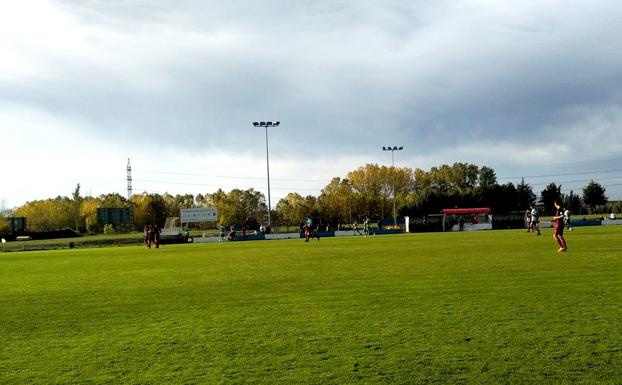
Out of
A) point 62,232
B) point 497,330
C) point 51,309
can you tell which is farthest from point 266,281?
point 62,232

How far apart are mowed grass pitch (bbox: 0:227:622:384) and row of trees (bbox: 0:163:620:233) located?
328ft

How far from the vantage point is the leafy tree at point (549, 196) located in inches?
5281

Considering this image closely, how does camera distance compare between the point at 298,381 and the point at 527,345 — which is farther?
the point at 527,345

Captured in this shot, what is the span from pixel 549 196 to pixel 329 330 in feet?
466

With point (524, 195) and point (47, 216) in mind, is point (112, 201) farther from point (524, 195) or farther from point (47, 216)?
point (524, 195)

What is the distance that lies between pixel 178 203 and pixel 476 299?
147588 mm

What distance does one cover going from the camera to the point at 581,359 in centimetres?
591

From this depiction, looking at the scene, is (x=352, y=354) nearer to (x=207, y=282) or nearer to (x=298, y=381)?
(x=298, y=381)

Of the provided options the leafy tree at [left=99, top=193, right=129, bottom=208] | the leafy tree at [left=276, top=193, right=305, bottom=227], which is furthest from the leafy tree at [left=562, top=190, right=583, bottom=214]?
the leafy tree at [left=99, top=193, right=129, bottom=208]

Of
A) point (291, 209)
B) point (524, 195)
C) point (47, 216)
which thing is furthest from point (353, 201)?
point (47, 216)

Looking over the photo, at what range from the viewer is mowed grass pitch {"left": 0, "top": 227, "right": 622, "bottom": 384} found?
19.0 feet

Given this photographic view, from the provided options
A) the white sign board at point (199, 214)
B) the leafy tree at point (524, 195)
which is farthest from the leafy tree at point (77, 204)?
the leafy tree at point (524, 195)

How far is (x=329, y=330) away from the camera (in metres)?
7.82

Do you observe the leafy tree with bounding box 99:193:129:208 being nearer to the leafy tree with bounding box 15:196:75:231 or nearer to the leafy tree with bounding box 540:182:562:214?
the leafy tree with bounding box 15:196:75:231
